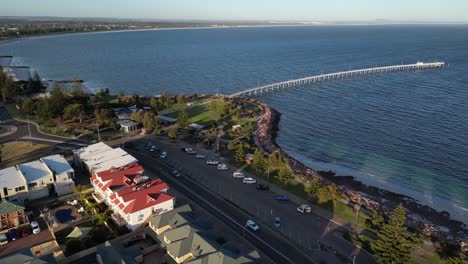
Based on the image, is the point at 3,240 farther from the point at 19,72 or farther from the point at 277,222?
the point at 19,72

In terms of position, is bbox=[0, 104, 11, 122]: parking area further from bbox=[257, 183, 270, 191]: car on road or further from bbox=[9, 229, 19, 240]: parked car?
bbox=[257, 183, 270, 191]: car on road

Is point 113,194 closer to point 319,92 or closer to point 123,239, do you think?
point 123,239

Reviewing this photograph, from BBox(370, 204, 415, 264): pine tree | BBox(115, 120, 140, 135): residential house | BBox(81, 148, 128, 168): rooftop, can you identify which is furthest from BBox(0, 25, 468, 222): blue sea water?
BBox(81, 148, 128, 168): rooftop

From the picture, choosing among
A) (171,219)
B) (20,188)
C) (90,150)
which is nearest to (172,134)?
(90,150)

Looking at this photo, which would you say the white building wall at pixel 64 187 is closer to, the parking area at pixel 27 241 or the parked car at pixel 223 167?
the parking area at pixel 27 241

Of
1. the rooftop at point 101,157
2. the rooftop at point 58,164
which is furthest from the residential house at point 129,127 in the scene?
the rooftop at point 58,164

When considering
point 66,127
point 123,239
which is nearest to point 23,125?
point 66,127

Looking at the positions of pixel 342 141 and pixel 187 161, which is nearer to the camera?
pixel 187 161
